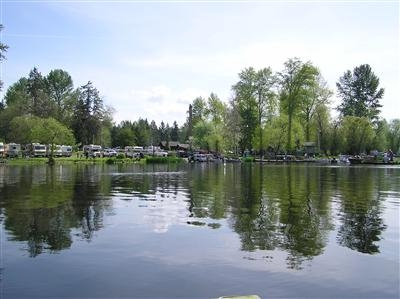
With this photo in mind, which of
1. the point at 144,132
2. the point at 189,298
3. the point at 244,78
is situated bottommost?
the point at 189,298

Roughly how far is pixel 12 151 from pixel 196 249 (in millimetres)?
95246

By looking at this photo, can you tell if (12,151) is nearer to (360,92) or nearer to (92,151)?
(92,151)

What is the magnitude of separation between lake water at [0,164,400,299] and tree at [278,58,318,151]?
3198 inches

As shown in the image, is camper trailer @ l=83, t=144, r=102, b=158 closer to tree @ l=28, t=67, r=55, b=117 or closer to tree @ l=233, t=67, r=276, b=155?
tree @ l=28, t=67, r=55, b=117

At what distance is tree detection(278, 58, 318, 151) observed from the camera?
104 meters

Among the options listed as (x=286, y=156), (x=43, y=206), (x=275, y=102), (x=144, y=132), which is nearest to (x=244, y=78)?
(x=275, y=102)

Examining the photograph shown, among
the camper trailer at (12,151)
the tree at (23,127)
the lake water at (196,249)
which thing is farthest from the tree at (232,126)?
the lake water at (196,249)

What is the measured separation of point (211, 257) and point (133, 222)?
21.3 feet

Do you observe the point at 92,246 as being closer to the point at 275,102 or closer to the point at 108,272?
the point at 108,272

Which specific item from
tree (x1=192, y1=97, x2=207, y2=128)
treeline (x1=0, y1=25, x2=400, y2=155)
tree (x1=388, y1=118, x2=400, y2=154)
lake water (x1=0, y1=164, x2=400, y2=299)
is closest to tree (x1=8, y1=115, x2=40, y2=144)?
treeline (x1=0, y1=25, x2=400, y2=155)

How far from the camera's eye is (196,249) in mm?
14062

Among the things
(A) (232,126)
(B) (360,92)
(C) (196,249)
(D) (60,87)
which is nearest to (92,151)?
(A) (232,126)

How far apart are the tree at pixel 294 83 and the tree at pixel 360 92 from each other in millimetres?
30046

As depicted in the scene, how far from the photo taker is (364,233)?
54.9 feet
